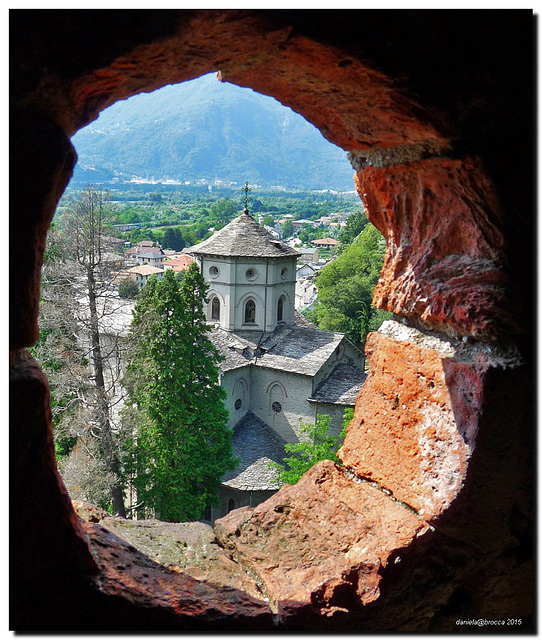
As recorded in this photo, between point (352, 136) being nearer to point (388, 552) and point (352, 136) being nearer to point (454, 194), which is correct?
point (454, 194)

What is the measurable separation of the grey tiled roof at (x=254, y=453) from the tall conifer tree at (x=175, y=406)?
185 centimetres

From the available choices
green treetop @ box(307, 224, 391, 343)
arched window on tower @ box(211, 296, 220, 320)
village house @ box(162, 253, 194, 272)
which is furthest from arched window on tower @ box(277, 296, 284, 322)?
village house @ box(162, 253, 194, 272)

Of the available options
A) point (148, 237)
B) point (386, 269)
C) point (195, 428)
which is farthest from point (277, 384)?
point (148, 237)

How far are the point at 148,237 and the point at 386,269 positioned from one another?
8358 centimetres

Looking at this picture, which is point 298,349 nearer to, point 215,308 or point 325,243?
point 215,308

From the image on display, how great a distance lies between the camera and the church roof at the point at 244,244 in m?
21.0

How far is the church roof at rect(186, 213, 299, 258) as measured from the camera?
2105 cm

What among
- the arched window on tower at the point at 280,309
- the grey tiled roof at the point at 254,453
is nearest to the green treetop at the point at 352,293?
the arched window on tower at the point at 280,309

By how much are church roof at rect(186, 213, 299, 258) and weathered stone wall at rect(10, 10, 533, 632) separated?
18929 millimetres

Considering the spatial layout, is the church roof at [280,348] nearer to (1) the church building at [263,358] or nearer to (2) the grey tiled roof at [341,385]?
(1) the church building at [263,358]

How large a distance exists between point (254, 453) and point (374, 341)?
16102mm

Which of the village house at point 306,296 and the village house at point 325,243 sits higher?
the village house at point 325,243

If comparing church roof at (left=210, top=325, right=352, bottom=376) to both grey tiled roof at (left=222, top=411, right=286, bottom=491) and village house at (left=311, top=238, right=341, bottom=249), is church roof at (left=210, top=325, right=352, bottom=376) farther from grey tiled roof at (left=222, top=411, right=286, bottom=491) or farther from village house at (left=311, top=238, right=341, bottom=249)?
village house at (left=311, top=238, right=341, bottom=249)

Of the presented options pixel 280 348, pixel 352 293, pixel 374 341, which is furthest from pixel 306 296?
pixel 374 341
